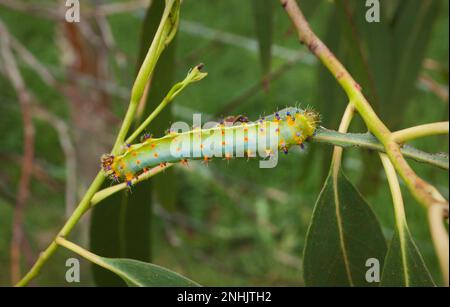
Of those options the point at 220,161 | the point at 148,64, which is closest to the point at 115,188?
the point at 148,64

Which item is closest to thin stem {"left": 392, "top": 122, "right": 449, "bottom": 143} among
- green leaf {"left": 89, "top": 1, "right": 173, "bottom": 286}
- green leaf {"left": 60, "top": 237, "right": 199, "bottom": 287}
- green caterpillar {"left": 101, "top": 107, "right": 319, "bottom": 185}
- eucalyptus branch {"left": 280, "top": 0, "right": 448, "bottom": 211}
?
eucalyptus branch {"left": 280, "top": 0, "right": 448, "bottom": 211}

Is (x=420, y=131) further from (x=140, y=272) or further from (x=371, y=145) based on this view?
(x=140, y=272)

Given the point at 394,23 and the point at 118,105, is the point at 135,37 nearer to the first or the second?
the point at 118,105

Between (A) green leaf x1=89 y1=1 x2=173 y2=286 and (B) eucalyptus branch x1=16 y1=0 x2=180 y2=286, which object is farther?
(A) green leaf x1=89 y1=1 x2=173 y2=286

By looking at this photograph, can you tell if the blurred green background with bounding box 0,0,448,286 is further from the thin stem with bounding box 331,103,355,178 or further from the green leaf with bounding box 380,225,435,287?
the green leaf with bounding box 380,225,435,287

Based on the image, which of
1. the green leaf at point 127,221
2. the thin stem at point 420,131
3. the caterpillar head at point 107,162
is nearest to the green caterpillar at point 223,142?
the caterpillar head at point 107,162

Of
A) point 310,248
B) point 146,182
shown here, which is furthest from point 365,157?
point 310,248

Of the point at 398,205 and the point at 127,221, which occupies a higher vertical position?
the point at 127,221
